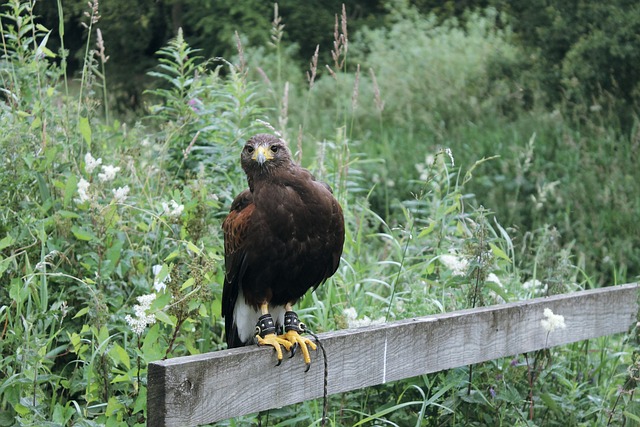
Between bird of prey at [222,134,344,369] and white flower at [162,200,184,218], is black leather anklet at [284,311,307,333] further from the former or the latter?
white flower at [162,200,184,218]

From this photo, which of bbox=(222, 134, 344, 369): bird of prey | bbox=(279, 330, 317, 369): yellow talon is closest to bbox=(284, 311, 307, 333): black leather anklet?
bbox=(222, 134, 344, 369): bird of prey

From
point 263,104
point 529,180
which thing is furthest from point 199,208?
point 263,104

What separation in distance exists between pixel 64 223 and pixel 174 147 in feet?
3.68

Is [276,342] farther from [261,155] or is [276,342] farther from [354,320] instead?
[354,320]

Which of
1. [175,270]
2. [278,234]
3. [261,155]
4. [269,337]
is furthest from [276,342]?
[261,155]

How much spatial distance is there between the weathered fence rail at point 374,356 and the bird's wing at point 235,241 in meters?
0.40

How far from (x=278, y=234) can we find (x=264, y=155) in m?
0.27

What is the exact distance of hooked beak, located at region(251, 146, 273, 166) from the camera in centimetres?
302

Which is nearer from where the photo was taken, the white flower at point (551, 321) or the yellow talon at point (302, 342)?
the yellow talon at point (302, 342)

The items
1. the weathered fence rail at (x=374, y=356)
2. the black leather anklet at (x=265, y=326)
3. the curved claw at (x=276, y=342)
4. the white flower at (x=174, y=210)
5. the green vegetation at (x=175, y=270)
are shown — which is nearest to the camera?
the weathered fence rail at (x=374, y=356)

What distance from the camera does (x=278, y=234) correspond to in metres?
2.98

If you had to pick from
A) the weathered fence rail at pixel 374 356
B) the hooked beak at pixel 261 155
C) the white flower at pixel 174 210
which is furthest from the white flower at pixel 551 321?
the white flower at pixel 174 210

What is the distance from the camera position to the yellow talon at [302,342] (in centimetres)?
285

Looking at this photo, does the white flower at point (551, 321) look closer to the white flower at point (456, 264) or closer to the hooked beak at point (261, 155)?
the white flower at point (456, 264)
